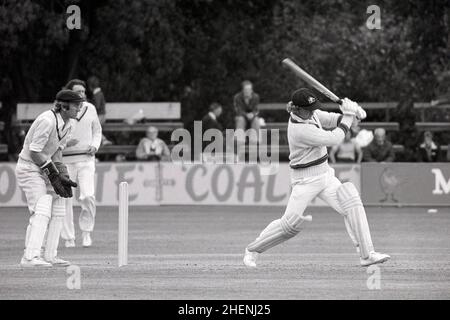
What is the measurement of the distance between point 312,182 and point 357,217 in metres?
0.67

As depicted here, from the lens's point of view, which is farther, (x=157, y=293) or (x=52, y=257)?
(x=52, y=257)

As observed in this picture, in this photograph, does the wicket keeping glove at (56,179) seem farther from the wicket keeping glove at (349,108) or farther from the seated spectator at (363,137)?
the seated spectator at (363,137)

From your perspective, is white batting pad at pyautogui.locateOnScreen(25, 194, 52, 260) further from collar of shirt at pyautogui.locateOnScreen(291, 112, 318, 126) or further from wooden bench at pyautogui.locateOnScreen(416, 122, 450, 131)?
wooden bench at pyautogui.locateOnScreen(416, 122, 450, 131)

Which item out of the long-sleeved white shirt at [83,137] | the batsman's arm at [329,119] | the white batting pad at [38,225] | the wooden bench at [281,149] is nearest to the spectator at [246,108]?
the wooden bench at [281,149]

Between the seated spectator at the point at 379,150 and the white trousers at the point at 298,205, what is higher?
the seated spectator at the point at 379,150

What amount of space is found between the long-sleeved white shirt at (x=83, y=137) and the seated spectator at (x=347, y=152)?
12.2 m

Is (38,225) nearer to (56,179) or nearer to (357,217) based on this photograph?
(56,179)

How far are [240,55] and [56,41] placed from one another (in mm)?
9276

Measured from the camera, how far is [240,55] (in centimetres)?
3875

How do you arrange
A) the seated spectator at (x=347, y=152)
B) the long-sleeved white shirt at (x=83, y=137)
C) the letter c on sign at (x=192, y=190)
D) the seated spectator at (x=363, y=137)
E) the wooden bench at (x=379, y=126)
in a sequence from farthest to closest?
the wooden bench at (x=379, y=126) → the seated spectator at (x=363, y=137) → the seated spectator at (x=347, y=152) → the letter c on sign at (x=192, y=190) → the long-sleeved white shirt at (x=83, y=137)

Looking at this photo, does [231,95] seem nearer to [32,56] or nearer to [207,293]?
[32,56]

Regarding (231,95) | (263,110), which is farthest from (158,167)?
(231,95)

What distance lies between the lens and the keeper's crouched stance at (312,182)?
46.5 feet

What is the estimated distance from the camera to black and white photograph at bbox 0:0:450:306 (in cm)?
1404
